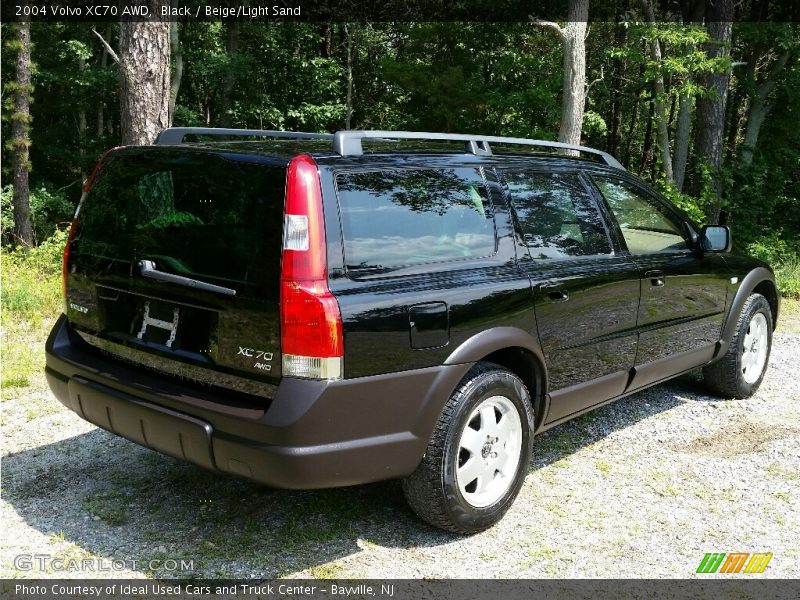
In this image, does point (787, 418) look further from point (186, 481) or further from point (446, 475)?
point (186, 481)

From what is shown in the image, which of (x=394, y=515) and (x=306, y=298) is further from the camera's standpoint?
(x=394, y=515)

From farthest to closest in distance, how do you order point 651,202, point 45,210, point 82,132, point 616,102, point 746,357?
point 616,102
point 82,132
point 45,210
point 746,357
point 651,202

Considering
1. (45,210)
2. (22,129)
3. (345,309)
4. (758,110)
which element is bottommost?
(45,210)

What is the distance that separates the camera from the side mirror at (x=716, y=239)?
5141 millimetres

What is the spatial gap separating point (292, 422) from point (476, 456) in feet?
3.50

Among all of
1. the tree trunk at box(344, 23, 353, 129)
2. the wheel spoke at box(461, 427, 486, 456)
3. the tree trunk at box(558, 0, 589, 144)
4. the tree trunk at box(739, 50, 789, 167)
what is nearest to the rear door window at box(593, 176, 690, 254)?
the wheel spoke at box(461, 427, 486, 456)

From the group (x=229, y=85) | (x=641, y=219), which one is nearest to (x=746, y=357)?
(x=641, y=219)

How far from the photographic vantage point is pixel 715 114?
55.3 feet

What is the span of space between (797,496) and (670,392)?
75.2 inches

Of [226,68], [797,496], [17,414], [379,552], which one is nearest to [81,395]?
[379,552]

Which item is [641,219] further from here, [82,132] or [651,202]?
[82,132]

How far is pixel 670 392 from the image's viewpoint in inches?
241

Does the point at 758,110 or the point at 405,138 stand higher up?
the point at 758,110

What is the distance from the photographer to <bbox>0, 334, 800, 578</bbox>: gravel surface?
3.42 metres
